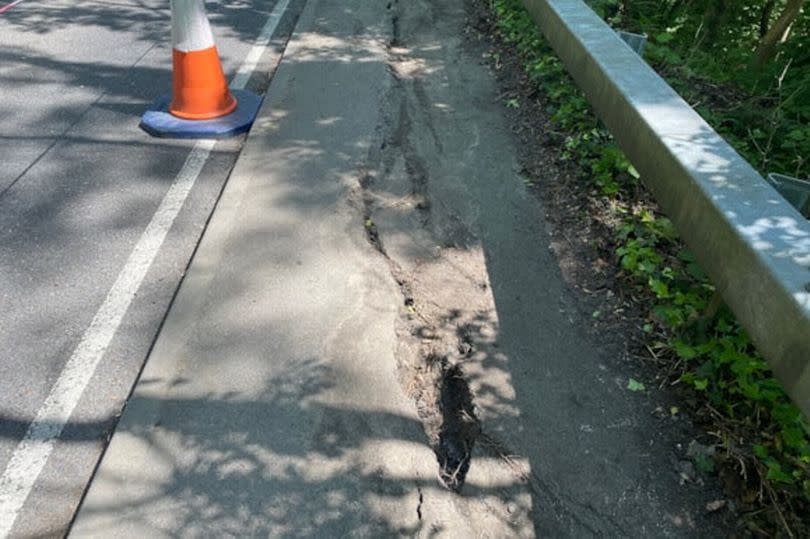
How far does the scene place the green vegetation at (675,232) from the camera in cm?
226

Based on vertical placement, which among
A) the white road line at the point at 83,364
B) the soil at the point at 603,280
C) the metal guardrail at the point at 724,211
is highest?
the metal guardrail at the point at 724,211

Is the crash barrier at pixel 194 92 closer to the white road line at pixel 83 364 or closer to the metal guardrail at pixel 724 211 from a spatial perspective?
the white road line at pixel 83 364

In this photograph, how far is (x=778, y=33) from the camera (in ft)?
22.3

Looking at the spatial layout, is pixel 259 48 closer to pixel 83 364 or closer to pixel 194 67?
pixel 194 67

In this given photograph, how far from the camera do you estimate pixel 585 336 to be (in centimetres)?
299

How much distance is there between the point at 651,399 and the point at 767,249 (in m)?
0.88

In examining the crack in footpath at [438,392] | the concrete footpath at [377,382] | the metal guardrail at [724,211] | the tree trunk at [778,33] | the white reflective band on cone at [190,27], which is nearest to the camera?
the metal guardrail at [724,211]

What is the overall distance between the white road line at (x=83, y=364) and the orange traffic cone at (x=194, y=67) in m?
0.69

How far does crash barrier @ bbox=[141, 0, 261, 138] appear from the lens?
4.56 m

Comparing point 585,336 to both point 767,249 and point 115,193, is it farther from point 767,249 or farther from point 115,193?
point 115,193

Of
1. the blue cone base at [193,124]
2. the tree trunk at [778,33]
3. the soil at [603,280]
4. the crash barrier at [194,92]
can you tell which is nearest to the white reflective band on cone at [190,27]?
the crash barrier at [194,92]

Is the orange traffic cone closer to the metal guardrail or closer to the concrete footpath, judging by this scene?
the concrete footpath

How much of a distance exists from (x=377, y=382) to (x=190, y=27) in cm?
343

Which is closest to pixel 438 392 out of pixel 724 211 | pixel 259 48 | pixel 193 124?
pixel 724 211
